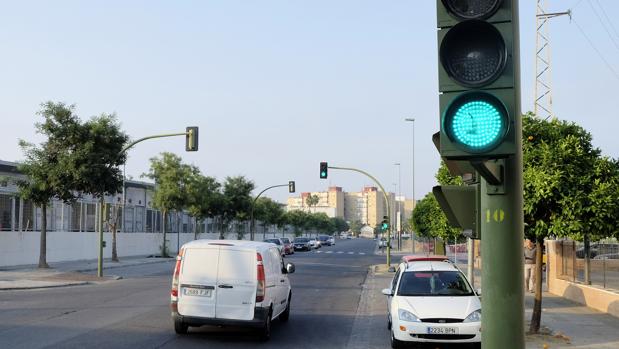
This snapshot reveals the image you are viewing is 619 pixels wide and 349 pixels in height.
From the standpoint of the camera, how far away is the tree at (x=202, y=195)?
4806cm

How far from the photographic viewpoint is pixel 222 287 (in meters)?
11.8

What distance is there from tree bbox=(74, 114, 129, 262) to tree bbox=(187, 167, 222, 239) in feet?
53.4

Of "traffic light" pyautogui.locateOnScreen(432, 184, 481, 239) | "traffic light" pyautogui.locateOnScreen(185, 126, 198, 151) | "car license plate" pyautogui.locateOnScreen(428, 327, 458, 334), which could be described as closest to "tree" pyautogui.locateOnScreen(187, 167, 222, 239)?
"traffic light" pyautogui.locateOnScreen(185, 126, 198, 151)

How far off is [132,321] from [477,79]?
41.0 feet

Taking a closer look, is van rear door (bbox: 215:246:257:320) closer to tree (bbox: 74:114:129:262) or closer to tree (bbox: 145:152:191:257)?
tree (bbox: 74:114:129:262)

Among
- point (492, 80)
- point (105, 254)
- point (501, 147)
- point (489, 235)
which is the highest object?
point (492, 80)

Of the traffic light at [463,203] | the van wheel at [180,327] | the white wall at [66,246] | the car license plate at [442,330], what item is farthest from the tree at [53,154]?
the traffic light at [463,203]

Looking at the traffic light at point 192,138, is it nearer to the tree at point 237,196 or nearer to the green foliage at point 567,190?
the green foliage at point 567,190

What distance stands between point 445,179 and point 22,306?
12282 millimetres

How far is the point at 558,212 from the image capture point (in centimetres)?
1176

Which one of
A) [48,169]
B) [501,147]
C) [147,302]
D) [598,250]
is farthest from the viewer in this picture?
[48,169]

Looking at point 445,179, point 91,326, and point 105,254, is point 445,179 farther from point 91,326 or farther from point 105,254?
point 105,254

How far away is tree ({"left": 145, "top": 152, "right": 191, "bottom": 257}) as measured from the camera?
153ft

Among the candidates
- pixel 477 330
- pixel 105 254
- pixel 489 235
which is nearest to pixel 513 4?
pixel 489 235
